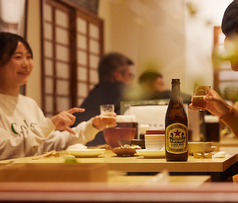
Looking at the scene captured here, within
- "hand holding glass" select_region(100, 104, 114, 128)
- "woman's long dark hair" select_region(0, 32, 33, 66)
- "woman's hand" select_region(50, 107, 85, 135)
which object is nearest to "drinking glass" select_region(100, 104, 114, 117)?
"hand holding glass" select_region(100, 104, 114, 128)

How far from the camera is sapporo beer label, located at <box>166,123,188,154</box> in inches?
54.1

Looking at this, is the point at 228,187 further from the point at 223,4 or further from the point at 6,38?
the point at 6,38

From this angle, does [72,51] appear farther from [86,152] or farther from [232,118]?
[232,118]

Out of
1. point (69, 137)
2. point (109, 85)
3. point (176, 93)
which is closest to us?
point (176, 93)

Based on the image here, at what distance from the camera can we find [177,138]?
137 cm

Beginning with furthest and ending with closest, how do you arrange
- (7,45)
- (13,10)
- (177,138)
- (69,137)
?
(69,137) → (13,10) → (7,45) → (177,138)

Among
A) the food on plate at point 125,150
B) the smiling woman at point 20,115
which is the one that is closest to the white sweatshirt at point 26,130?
the smiling woman at point 20,115

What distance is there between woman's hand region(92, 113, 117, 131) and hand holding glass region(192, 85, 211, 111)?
0.60 meters

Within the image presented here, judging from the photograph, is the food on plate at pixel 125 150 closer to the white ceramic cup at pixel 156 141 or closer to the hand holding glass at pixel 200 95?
the white ceramic cup at pixel 156 141

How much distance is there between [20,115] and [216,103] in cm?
107

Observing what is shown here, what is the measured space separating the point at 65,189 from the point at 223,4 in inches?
36.3

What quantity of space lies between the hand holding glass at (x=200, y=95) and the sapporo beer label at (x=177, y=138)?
0.91 feet

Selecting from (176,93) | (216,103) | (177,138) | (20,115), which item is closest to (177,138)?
(177,138)

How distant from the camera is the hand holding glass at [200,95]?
1.60 meters
